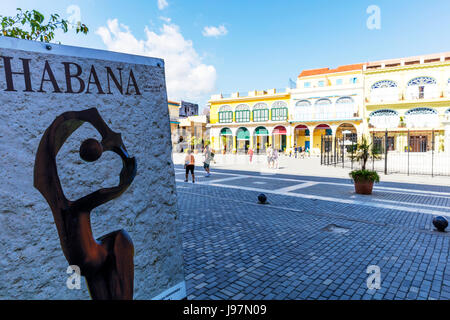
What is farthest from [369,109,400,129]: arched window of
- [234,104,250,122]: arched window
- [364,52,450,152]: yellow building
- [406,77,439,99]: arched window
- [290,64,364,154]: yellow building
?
[234,104,250,122]: arched window

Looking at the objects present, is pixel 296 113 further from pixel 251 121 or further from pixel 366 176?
pixel 366 176

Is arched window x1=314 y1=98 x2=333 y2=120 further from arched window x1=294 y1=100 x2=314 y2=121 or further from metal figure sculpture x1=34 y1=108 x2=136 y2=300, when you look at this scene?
metal figure sculpture x1=34 y1=108 x2=136 y2=300

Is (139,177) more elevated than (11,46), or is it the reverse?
(11,46)

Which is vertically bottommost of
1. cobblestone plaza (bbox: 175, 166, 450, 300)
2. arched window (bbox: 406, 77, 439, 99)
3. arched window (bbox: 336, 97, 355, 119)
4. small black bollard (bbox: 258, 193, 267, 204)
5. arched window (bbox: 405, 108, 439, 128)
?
cobblestone plaza (bbox: 175, 166, 450, 300)

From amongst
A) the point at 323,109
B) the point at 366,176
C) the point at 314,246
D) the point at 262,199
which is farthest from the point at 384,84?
the point at 314,246

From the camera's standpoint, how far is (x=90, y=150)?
146 cm

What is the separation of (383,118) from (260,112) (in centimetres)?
1505

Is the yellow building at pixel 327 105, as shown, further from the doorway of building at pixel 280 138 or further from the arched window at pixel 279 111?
the doorway of building at pixel 280 138

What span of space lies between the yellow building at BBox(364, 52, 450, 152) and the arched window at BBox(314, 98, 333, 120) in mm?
4052

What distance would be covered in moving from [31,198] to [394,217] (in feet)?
23.6

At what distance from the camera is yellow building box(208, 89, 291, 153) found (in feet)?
120
